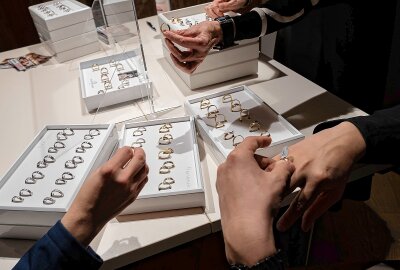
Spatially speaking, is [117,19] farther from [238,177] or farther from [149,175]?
[238,177]

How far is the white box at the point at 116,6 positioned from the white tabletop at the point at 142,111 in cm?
12

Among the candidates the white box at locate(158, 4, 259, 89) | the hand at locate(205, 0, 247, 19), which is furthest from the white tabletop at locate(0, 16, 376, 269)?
the hand at locate(205, 0, 247, 19)

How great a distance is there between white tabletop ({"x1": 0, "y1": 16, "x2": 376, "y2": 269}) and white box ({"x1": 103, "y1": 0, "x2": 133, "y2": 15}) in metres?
0.12

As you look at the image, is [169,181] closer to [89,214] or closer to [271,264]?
[89,214]

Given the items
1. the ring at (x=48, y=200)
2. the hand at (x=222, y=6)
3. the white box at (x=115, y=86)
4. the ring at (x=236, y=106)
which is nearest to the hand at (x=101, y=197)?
the ring at (x=48, y=200)

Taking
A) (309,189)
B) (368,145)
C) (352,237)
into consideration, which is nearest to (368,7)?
(368,145)

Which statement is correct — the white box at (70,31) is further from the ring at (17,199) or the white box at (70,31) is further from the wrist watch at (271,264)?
the wrist watch at (271,264)

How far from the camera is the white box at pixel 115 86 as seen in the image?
1196 millimetres

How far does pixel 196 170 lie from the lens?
0.84 meters

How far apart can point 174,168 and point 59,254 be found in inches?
12.8

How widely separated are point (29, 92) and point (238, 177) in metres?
1.09

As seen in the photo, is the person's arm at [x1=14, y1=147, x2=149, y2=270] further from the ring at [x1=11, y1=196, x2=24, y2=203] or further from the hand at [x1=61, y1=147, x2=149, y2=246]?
the ring at [x1=11, y1=196, x2=24, y2=203]

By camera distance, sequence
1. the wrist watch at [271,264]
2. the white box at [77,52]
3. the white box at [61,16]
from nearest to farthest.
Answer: the wrist watch at [271,264], the white box at [61,16], the white box at [77,52]

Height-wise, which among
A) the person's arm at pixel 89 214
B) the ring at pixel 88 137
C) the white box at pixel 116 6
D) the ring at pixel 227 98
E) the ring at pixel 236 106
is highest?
the white box at pixel 116 6
